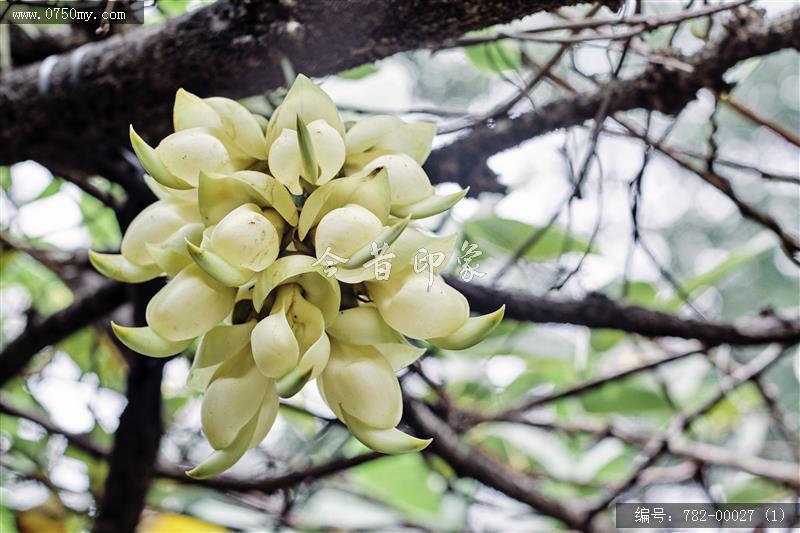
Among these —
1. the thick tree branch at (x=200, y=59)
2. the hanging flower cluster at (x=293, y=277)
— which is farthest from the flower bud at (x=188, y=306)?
the thick tree branch at (x=200, y=59)

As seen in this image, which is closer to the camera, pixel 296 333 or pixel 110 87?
pixel 296 333

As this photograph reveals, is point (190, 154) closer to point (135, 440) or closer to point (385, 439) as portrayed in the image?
point (385, 439)

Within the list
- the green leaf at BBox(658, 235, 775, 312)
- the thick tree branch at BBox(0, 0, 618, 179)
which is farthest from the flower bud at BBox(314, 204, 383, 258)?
the green leaf at BBox(658, 235, 775, 312)

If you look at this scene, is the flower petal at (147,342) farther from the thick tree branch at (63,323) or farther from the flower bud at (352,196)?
the thick tree branch at (63,323)

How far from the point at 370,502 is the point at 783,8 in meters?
0.58

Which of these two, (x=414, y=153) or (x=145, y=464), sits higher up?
(x=414, y=153)

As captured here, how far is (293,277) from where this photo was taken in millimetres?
222

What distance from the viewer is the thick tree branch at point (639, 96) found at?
400 millimetres

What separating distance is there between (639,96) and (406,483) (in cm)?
44

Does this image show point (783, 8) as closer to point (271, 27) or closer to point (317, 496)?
point (271, 27)

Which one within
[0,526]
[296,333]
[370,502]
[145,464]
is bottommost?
[370,502]

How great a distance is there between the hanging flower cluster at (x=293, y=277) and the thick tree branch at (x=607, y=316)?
0.69 feet

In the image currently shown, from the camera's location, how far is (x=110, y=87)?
1.25 feet

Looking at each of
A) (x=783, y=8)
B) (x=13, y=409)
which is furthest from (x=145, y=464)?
(x=783, y=8)
